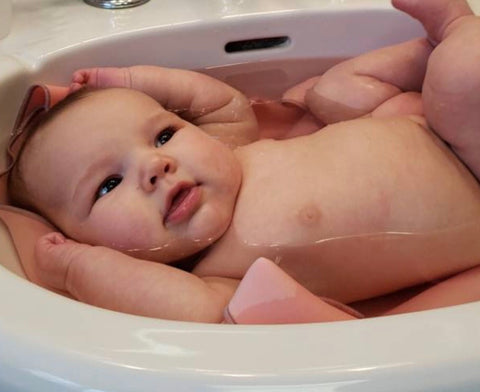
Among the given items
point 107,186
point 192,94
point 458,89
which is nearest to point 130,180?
point 107,186

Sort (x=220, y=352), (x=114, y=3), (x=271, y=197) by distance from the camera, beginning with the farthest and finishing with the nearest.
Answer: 1. (x=114, y=3)
2. (x=271, y=197)
3. (x=220, y=352)

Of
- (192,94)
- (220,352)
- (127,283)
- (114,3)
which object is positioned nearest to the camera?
(220,352)

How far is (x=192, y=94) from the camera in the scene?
0.96 m

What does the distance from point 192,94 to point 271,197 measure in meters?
0.25

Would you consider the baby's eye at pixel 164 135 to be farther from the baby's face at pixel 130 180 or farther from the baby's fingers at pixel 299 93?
the baby's fingers at pixel 299 93

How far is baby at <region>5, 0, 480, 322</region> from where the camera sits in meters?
0.74

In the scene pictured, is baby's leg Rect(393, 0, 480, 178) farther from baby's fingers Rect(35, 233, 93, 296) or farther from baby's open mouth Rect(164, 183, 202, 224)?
baby's fingers Rect(35, 233, 93, 296)

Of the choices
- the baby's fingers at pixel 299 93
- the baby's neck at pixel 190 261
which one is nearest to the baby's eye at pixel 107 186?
the baby's neck at pixel 190 261

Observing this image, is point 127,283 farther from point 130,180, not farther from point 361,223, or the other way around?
point 361,223

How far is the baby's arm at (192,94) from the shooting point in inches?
36.6

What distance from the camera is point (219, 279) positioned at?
2.50 ft

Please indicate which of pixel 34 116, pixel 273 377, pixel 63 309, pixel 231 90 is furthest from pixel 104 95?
pixel 273 377

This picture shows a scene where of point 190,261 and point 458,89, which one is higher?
point 458,89

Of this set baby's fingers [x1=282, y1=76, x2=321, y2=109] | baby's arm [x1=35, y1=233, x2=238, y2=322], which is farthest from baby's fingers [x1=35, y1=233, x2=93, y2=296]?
baby's fingers [x1=282, y1=76, x2=321, y2=109]
